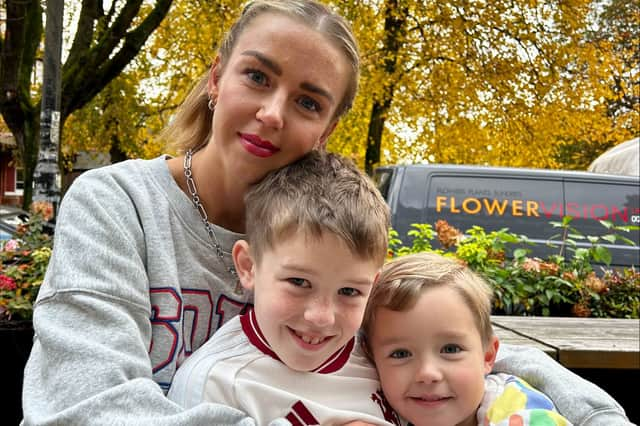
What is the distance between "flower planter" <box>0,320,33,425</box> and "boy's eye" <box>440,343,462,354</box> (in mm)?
1722

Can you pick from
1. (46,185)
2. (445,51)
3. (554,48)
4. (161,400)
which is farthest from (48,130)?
(554,48)

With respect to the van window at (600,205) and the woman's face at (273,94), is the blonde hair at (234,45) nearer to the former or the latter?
the woman's face at (273,94)

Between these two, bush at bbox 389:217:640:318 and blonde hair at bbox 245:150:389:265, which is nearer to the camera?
blonde hair at bbox 245:150:389:265

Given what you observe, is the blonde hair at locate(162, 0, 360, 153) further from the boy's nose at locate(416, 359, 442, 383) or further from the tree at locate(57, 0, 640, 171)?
the tree at locate(57, 0, 640, 171)

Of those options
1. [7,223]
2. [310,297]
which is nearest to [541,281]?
[310,297]

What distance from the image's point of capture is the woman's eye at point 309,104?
163 cm

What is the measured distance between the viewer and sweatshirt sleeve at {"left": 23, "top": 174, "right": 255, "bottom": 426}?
123cm

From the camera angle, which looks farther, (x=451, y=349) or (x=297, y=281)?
(x=451, y=349)

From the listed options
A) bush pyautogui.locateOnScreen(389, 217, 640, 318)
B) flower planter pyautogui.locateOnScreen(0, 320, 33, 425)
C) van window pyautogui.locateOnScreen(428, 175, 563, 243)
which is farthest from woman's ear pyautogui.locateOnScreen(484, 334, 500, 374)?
van window pyautogui.locateOnScreen(428, 175, 563, 243)

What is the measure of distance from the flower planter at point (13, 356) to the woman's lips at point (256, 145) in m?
1.50

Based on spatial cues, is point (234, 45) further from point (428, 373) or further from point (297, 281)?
point (428, 373)

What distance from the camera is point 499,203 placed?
22.4 feet

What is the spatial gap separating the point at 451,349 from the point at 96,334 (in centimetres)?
87

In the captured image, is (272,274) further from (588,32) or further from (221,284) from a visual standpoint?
(588,32)
